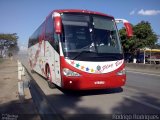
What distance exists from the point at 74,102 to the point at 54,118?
7.94ft

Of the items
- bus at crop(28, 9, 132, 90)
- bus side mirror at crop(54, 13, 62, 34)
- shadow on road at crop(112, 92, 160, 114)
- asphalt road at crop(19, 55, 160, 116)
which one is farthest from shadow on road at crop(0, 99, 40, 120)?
bus side mirror at crop(54, 13, 62, 34)

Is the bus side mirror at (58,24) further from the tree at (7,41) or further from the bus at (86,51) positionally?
the tree at (7,41)

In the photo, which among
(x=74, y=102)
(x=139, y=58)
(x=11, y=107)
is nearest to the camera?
(x=11, y=107)

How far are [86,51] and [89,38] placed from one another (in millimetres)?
582

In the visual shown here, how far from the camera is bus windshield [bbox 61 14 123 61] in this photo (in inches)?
373

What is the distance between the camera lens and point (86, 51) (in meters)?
9.48

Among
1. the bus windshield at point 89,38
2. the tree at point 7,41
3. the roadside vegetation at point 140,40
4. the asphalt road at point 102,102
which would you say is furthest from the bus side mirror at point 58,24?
the tree at point 7,41

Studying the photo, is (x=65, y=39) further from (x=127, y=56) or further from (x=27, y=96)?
(x=127, y=56)

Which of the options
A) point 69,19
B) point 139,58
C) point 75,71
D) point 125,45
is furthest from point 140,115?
point 125,45

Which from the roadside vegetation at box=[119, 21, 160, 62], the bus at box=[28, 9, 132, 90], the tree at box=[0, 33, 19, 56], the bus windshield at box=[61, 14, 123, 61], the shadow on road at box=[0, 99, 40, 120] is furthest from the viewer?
the tree at box=[0, 33, 19, 56]

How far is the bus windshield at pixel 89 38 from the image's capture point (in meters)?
9.48

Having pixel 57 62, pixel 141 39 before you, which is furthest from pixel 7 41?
pixel 57 62

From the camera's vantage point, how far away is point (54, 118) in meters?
6.61

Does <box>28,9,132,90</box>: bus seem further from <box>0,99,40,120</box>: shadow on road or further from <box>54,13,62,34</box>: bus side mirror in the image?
<box>0,99,40,120</box>: shadow on road
